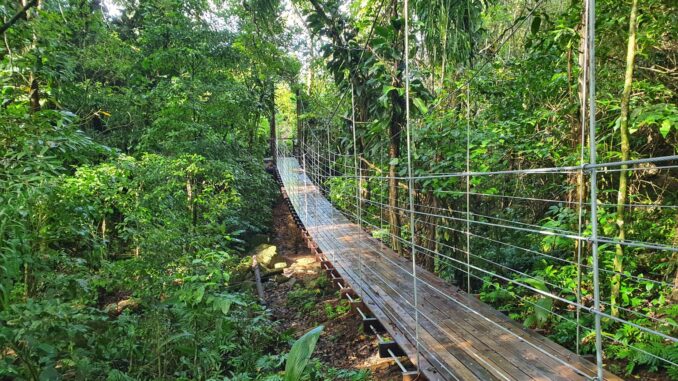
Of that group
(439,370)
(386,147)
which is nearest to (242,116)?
(386,147)

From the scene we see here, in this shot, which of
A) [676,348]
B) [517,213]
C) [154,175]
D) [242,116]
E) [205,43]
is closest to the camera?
[676,348]

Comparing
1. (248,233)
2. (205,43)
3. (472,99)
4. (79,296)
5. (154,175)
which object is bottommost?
(248,233)

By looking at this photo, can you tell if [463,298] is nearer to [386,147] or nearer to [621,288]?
[621,288]

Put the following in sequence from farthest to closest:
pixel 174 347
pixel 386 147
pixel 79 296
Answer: pixel 386 147
pixel 174 347
pixel 79 296

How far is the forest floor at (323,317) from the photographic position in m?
2.30

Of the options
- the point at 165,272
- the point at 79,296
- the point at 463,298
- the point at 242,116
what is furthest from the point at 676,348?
the point at 242,116

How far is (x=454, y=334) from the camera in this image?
1.79 meters

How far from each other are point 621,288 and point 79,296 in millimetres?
2437

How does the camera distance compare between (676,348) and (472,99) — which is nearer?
(676,348)

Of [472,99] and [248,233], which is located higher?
[472,99]

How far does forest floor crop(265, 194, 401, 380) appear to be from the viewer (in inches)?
90.5

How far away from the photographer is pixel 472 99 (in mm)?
3053

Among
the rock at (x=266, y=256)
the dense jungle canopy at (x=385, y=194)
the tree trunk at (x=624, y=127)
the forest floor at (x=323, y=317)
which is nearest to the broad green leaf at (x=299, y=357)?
the dense jungle canopy at (x=385, y=194)

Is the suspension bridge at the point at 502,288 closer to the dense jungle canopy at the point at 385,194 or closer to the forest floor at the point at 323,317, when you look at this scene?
the dense jungle canopy at the point at 385,194
